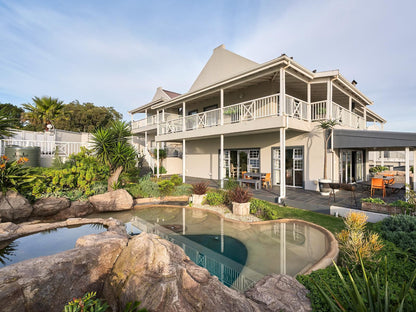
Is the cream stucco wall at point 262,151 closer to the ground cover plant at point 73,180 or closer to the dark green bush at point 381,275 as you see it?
the dark green bush at point 381,275

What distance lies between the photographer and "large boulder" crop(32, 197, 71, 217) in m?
7.37

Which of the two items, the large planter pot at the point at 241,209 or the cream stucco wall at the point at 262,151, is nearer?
the large planter pot at the point at 241,209

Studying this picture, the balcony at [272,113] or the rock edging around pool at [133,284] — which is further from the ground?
the balcony at [272,113]

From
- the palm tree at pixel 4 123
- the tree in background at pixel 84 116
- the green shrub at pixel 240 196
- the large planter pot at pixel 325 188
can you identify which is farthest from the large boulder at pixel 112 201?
the tree in background at pixel 84 116

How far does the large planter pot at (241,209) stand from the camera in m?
7.47

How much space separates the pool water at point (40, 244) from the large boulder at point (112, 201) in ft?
7.08

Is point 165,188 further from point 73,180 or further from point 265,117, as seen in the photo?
point 265,117

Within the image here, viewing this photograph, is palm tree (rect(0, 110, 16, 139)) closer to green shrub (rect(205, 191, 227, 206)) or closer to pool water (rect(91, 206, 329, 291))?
pool water (rect(91, 206, 329, 291))

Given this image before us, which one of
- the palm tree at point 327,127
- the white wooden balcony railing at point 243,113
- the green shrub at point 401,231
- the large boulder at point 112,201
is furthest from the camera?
the white wooden balcony railing at point 243,113

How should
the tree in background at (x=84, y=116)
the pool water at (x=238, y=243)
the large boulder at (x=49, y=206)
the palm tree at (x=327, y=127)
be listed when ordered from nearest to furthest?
the pool water at (x=238, y=243) → the large boulder at (x=49, y=206) → the palm tree at (x=327, y=127) → the tree in background at (x=84, y=116)

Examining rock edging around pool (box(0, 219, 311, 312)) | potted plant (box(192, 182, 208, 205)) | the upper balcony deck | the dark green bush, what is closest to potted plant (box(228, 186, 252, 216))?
potted plant (box(192, 182, 208, 205))

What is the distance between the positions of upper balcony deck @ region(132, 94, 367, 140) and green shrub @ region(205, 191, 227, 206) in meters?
3.81

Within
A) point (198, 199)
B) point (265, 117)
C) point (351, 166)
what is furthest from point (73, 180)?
point (351, 166)

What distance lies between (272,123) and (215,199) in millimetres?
4497
